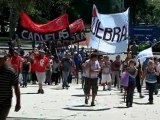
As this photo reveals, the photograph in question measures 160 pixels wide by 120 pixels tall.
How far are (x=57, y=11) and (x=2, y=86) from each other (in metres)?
64.7

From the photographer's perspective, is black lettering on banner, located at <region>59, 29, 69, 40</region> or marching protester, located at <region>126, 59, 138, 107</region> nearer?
marching protester, located at <region>126, 59, 138, 107</region>

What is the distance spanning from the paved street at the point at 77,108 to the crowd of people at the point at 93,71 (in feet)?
1.62

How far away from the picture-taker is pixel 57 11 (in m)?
74.2

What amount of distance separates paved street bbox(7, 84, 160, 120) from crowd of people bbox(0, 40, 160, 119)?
0.49 metres

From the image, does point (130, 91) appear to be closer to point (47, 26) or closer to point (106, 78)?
point (106, 78)

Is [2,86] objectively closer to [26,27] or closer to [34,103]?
[34,103]

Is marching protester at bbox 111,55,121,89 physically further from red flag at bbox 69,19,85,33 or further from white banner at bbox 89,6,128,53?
red flag at bbox 69,19,85,33

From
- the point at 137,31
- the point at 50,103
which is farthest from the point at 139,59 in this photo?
the point at 137,31

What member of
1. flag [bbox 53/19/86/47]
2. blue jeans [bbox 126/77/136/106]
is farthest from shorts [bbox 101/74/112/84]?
flag [bbox 53/19/86/47]

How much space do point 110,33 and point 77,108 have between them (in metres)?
5.28

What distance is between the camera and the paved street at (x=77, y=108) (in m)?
15.3

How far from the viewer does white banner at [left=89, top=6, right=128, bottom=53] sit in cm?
2133

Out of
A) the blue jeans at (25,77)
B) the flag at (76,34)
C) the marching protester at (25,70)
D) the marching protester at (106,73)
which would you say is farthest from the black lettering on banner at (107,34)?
the flag at (76,34)

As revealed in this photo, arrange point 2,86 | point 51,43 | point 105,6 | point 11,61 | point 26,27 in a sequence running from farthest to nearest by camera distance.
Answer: point 105,6, point 51,43, point 26,27, point 11,61, point 2,86
